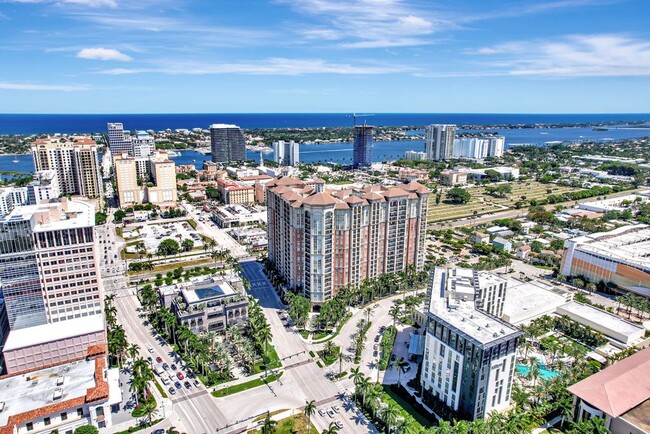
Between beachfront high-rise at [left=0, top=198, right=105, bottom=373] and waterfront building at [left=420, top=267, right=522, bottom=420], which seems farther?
beachfront high-rise at [left=0, top=198, right=105, bottom=373]

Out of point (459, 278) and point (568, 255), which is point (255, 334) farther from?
point (568, 255)

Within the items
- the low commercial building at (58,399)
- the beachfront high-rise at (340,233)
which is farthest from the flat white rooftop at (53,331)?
the beachfront high-rise at (340,233)

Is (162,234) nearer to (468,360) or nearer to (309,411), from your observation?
(309,411)

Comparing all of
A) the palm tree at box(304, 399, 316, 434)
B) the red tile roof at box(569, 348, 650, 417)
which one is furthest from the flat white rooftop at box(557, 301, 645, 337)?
the palm tree at box(304, 399, 316, 434)

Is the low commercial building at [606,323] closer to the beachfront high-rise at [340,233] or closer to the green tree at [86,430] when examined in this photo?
the beachfront high-rise at [340,233]

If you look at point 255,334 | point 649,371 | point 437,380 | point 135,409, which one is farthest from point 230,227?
point 649,371

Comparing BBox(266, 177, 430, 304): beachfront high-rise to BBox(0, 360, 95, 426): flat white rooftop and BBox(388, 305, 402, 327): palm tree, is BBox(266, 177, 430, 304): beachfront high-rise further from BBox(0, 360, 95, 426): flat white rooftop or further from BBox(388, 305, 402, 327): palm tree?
BBox(0, 360, 95, 426): flat white rooftop
